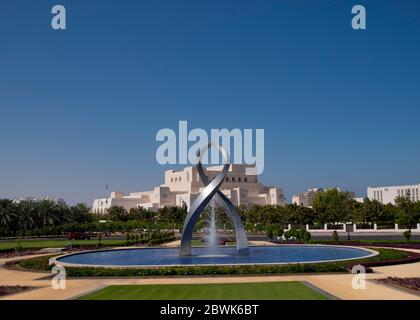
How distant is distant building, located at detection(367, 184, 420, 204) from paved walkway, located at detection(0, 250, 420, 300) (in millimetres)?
129399

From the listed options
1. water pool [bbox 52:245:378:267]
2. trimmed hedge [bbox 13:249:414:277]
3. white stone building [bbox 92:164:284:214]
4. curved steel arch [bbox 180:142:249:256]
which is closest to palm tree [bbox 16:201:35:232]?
water pool [bbox 52:245:378:267]

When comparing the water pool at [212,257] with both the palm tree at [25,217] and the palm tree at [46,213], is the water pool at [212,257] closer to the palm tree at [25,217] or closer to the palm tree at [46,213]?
the palm tree at [25,217]

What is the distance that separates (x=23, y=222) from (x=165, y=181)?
7559 centimetres

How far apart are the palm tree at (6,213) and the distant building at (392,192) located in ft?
363

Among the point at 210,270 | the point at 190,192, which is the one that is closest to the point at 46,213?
the point at 210,270

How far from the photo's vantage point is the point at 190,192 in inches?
4675

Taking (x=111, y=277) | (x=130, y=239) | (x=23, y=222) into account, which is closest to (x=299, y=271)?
(x=111, y=277)

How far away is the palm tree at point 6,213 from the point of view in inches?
2394

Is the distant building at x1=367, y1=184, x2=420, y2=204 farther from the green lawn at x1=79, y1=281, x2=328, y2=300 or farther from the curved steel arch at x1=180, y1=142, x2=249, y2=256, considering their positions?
the green lawn at x1=79, y1=281, x2=328, y2=300

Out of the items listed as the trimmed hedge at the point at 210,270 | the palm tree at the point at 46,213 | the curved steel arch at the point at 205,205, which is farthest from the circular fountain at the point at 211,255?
the palm tree at the point at 46,213

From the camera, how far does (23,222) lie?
63.8 m

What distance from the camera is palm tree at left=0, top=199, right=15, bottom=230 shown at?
60812mm

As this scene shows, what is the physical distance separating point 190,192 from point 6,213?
61.2 meters
